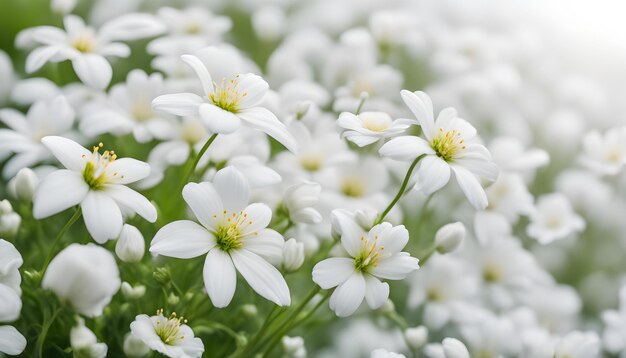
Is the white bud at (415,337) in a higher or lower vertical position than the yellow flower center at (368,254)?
lower

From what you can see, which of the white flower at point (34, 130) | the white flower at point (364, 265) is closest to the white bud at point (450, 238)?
the white flower at point (364, 265)

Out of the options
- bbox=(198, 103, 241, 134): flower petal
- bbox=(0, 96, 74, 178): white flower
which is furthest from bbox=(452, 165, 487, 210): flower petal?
bbox=(0, 96, 74, 178): white flower

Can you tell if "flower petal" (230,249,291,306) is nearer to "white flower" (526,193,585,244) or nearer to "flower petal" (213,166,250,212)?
"flower petal" (213,166,250,212)

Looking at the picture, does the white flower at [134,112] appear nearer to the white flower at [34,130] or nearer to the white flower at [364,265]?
the white flower at [34,130]

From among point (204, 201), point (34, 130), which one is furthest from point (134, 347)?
point (34, 130)

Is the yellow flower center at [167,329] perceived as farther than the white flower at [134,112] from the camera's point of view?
No

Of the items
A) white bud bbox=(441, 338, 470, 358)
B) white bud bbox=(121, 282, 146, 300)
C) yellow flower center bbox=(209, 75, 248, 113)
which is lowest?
white bud bbox=(441, 338, 470, 358)

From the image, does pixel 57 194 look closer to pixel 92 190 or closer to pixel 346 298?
pixel 92 190
